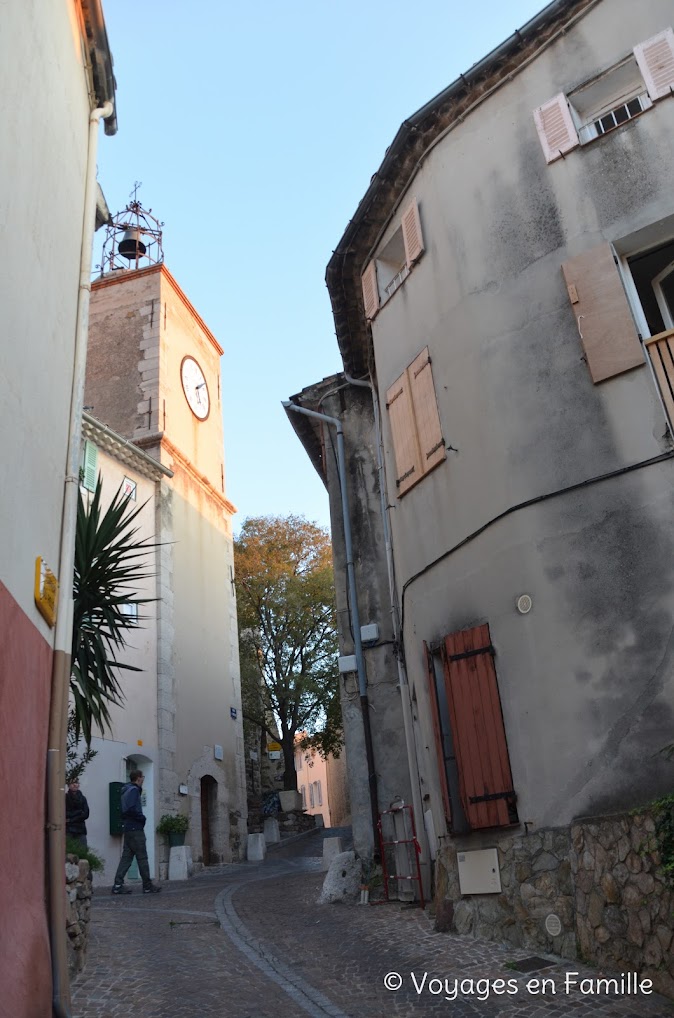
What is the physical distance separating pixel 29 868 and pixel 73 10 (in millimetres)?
7073

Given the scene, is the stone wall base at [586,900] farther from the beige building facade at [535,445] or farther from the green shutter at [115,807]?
the green shutter at [115,807]

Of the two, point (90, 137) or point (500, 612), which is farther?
point (90, 137)

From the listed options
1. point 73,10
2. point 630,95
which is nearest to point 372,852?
point 630,95

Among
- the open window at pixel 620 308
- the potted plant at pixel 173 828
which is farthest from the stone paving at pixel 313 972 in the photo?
the potted plant at pixel 173 828

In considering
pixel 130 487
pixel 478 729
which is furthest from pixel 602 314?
pixel 130 487

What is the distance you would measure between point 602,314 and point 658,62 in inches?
103

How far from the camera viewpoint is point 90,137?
8.74 m

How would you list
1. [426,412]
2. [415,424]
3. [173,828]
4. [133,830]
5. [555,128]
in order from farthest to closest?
1. [173,828]
2. [133,830]
3. [415,424]
4. [426,412]
5. [555,128]

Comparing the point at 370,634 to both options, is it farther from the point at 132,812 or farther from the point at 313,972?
the point at 313,972

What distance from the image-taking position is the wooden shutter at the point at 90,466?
17094 mm

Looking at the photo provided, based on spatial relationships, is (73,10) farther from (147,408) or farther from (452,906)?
(147,408)

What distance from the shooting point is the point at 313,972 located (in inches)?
264

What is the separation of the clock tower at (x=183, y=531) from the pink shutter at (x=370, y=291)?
9.34 metres

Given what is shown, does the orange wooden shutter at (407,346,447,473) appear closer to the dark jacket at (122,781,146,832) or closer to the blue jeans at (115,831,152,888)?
the dark jacket at (122,781,146,832)
